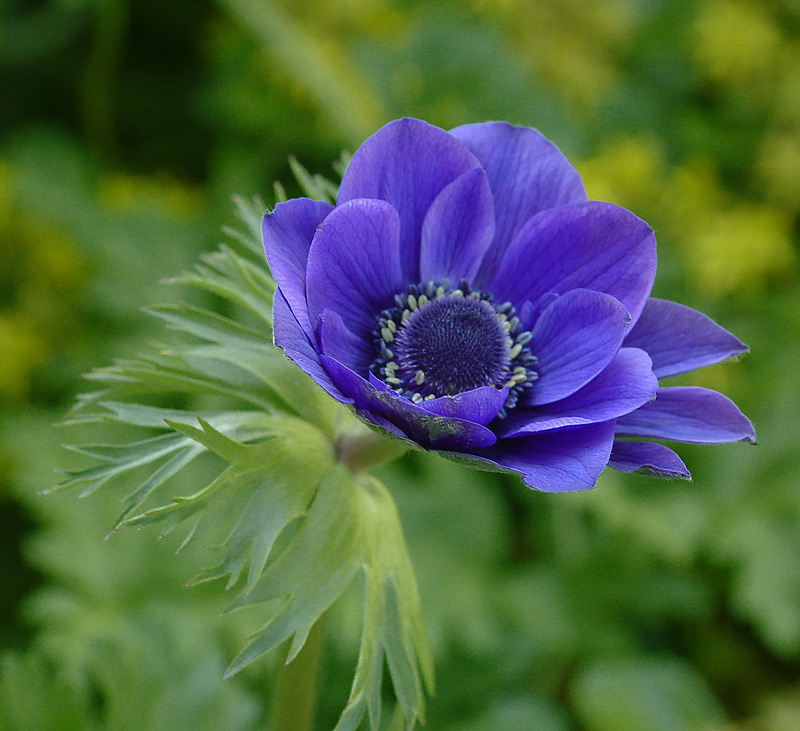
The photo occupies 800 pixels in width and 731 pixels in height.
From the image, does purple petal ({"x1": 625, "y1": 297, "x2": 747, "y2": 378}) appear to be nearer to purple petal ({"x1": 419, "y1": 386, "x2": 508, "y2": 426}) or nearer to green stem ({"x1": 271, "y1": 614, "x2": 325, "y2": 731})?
purple petal ({"x1": 419, "y1": 386, "x2": 508, "y2": 426})

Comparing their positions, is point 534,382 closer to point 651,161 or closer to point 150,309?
point 150,309

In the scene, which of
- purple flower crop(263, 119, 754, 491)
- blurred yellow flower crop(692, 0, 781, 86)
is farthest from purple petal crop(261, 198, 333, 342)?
blurred yellow flower crop(692, 0, 781, 86)

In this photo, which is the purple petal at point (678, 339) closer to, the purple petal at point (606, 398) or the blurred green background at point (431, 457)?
the purple petal at point (606, 398)

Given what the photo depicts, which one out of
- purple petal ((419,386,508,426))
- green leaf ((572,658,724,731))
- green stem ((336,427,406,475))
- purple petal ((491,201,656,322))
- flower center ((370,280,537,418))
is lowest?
green leaf ((572,658,724,731))

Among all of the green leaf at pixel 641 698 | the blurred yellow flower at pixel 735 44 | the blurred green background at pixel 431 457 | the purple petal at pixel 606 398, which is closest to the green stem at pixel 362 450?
the purple petal at pixel 606 398

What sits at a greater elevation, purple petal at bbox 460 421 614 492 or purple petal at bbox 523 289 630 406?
purple petal at bbox 523 289 630 406

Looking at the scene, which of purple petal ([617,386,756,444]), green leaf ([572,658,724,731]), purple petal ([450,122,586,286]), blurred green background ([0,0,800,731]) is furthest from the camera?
green leaf ([572,658,724,731])

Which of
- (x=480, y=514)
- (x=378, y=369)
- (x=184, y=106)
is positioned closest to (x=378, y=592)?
(x=378, y=369)
